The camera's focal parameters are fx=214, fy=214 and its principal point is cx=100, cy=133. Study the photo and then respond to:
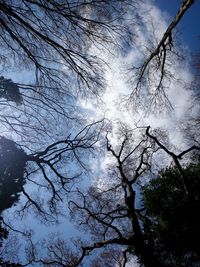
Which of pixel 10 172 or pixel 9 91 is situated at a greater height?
pixel 9 91

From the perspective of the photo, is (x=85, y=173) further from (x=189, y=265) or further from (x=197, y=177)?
(x=189, y=265)

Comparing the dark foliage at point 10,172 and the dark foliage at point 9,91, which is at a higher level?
the dark foliage at point 9,91

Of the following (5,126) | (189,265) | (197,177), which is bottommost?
(189,265)

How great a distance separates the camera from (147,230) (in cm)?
929

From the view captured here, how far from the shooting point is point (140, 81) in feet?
23.9

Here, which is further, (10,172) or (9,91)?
(10,172)

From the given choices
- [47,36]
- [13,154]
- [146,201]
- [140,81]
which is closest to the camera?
[47,36]

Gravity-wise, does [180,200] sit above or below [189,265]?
above

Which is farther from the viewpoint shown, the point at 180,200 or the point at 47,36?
the point at 180,200

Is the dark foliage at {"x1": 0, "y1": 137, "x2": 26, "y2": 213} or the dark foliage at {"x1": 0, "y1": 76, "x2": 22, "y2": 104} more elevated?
the dark foliage at {"x1": 0, "y1": 76, "x2": 22, "y2": 104}

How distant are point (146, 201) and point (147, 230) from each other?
1.44 m

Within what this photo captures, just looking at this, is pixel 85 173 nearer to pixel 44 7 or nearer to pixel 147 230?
pixel 147 230

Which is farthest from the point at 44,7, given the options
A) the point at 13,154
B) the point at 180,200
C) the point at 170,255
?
the point at 170,255

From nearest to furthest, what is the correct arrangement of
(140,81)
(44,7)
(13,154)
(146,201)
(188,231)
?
(44,7), (140,81), (13,154), (188,231), (146,201)
